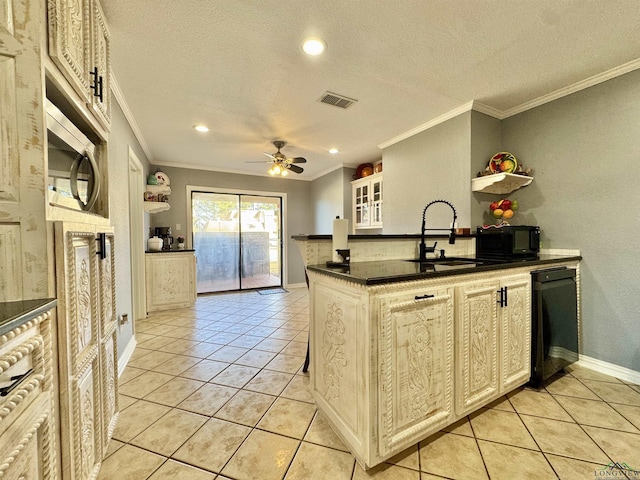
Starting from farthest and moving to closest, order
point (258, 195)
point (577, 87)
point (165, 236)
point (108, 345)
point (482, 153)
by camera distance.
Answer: point (258, 195) → point (165, 236) → point (482, 153) → point (577, 87) → point (108, 345)

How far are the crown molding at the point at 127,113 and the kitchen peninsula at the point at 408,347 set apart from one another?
91.8 inches

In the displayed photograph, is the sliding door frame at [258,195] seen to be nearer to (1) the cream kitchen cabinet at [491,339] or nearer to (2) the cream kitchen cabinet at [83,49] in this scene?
(2) the cream kitchen cabinet at [83,49]

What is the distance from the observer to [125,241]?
8.65 ft

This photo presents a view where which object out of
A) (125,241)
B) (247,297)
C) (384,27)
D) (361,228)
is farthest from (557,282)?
(247,297)

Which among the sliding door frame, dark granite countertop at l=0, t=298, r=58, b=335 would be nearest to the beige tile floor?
dark granite countertop at l=0, t=298, r=58, b=335

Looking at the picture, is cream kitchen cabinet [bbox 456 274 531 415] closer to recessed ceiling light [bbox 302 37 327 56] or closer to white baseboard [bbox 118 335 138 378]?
recessed ceiling light [bbox 302 37 327 56]

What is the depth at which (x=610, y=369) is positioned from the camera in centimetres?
208

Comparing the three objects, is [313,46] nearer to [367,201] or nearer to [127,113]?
[127,113]

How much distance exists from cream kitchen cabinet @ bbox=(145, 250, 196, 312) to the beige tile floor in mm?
1712

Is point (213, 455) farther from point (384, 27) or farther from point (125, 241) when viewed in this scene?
point (384, 27)

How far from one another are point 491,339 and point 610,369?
1.44 meters

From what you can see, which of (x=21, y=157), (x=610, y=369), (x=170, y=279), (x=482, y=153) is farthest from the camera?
(x=170, y=279)

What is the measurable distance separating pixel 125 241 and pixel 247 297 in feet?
8.24

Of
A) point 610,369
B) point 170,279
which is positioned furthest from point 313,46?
point 170,279
